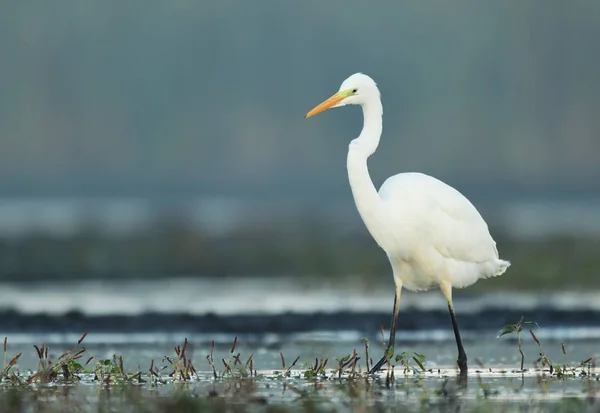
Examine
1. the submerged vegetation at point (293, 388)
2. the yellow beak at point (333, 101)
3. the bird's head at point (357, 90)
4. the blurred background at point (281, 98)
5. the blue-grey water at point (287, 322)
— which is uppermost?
the blurred background at point (281, 98)

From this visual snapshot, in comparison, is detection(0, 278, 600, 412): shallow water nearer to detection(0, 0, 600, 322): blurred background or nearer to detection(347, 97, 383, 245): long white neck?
detection(347, 97, 383, 245): long white neck

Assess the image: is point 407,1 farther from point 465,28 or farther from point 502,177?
point 502,177

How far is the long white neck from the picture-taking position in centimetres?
1350

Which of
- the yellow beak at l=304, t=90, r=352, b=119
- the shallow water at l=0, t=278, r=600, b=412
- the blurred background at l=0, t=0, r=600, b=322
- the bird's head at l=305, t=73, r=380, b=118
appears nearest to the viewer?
the shallow water at l=0, t=278, r=600, b=412

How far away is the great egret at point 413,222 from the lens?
13.6 m

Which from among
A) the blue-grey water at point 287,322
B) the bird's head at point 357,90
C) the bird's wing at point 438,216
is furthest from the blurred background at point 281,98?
the bird's head at point 357,90

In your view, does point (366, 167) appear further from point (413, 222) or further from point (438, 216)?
point (438, 216)

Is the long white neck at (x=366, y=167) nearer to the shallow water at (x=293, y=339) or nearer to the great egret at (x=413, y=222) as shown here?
the great egret at (x=413, y=222)

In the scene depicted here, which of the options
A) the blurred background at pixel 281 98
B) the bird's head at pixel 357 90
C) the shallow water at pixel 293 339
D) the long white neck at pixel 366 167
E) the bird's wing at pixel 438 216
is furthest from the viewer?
the blurred background at pixel 281 98

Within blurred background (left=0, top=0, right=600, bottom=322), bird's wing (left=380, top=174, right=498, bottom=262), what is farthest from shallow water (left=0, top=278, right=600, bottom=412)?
blurred background (left=0, top=0, right=600, bottom=322)

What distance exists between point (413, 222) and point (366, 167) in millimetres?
737

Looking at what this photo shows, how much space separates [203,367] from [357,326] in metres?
4.22

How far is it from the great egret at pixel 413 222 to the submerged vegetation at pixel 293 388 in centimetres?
71

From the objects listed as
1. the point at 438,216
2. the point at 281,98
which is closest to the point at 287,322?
the point at 438,216
